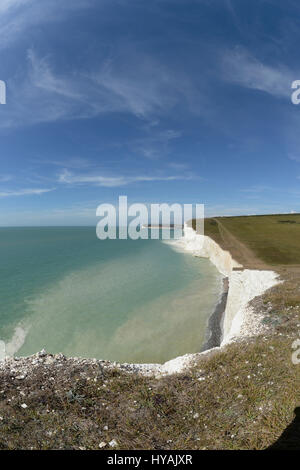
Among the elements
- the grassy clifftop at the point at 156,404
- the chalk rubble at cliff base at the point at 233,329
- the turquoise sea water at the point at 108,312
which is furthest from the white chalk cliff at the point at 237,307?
the turquoise sea water at the point at 108,312

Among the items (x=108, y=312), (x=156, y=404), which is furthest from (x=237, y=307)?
(x=156, y=404)

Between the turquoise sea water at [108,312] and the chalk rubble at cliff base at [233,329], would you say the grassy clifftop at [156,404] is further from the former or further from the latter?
the turquoise sea water at [108,312]

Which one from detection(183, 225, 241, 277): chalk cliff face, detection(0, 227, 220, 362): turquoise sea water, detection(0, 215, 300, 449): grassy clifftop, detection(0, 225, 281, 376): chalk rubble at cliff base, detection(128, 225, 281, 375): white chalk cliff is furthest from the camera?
detection(183, 225, 241, 277): chalk cliff face

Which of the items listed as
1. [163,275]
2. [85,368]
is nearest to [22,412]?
[85,368]

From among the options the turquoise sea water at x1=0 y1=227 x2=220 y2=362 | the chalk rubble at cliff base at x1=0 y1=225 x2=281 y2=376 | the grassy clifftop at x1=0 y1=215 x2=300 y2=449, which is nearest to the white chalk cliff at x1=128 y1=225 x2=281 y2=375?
the chalk rubble at cliff base at x1=0 y1=225 x2=281 y2=376

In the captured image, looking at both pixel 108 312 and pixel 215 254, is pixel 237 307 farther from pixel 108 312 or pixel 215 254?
pixel 215 254

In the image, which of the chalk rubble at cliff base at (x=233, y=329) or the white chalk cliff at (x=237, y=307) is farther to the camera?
the white chalk cliff at (x=237, y=307)

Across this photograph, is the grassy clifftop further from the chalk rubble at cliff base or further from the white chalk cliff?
the white chalk cliff

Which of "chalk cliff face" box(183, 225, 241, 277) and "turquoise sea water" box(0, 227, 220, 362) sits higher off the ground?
"chalk cliff face" box(183, 225, 241, 277)

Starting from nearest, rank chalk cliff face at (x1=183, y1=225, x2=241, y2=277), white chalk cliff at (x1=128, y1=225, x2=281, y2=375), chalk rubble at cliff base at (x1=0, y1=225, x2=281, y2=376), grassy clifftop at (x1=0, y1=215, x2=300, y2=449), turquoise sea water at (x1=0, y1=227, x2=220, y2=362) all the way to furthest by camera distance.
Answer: grassy clifftop at (x1=0, y1=215, x2=300, y2=449), chalk rubble at cliff base at (x1=0, y1=225, x2=281, y2=376), white chalk cliff at (x1=128, y1=225, x2=281, y2=375), turquoise sea water at (x1=0, y1=227, x2=220, y2=362), chalk cliff face at (x1=183, y1=225, x2=241, y2=277)

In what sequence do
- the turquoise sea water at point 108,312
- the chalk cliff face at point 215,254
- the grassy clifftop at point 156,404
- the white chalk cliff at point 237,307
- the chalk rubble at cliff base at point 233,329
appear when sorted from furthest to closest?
the chalk cliff face at point 215,254 < the turquoise sea water at point 108,312 < the white chalk cliff at point 237,307 < the chalk rubble at cliff base at point 233,329 < the grassy clifftop at point 156,404
